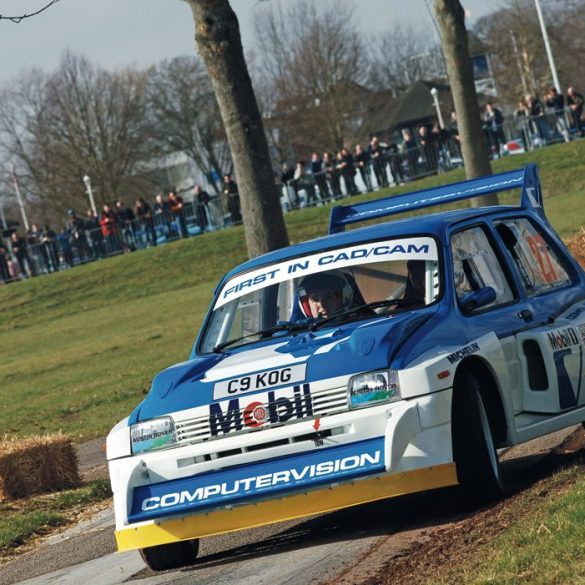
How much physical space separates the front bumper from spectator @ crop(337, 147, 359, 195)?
36498mm

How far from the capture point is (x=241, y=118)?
1568cm

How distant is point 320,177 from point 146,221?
5910mm

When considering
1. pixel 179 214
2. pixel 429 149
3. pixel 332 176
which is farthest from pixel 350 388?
pixel 179 214

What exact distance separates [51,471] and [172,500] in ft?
16.6

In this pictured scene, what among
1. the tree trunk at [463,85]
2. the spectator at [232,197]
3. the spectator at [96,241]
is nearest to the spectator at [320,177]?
the spectator at [232,197]

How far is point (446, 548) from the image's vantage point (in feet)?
22.4

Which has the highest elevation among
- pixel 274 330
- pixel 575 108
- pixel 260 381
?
pixel 575 108

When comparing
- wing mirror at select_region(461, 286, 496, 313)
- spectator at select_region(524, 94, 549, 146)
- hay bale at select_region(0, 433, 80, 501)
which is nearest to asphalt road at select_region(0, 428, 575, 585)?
wing mirror at select_region(461, 286, 496, 313)

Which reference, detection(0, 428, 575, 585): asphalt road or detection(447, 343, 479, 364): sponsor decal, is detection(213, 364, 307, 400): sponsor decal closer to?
detection(447, 343, 479, 364): sponsor decal

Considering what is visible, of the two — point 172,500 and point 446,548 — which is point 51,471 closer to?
point 172,500

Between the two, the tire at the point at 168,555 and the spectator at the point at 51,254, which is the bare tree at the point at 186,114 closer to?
the spectator at the point at 51,254

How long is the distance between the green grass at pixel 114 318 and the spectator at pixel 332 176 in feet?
4.70

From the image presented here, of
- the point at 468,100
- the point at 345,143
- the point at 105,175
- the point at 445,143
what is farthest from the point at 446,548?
the point at 345,143

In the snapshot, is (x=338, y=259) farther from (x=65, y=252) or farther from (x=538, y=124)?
(x=65, y=252)
